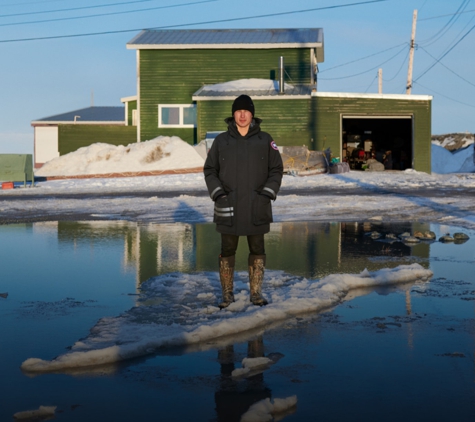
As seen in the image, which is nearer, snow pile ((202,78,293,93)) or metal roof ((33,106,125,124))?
snow pile ((202,78,293,93))

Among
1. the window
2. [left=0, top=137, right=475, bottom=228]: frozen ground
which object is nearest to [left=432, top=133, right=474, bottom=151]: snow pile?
[left=0, top=137, right=475, bottom=228]: frozen ground

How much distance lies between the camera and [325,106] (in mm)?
35281

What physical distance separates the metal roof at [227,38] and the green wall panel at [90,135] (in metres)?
4.49

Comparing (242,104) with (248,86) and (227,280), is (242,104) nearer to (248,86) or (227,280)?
(227,280)

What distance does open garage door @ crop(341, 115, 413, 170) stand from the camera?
141ft

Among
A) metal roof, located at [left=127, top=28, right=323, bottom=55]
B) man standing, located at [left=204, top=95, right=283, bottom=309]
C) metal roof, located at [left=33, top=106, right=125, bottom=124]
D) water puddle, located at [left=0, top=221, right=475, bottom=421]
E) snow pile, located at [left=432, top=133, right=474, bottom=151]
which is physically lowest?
water puddle, located at [left=0, top=221, right=475, bottom=421]

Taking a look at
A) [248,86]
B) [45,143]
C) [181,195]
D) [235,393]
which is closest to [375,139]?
[248,86]

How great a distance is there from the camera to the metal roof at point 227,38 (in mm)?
38250

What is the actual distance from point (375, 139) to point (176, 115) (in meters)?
12.8

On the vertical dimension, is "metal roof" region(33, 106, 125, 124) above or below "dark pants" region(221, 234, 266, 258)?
above

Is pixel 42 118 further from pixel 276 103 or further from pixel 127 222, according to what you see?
pixel 127 222

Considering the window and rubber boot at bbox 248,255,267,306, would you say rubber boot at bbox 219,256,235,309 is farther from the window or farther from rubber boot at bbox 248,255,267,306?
the window

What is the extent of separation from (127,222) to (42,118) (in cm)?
5116

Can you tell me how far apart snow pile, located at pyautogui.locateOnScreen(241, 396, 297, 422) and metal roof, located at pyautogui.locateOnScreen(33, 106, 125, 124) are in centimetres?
5661
